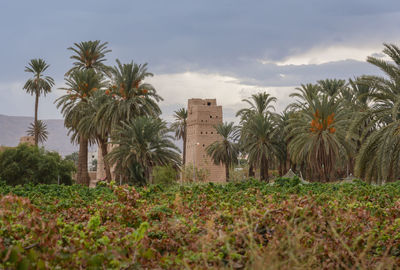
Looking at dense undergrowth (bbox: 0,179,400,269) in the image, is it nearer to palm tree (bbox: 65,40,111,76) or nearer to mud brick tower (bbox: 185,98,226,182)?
palm tree (bbox: 65,40,111,76)

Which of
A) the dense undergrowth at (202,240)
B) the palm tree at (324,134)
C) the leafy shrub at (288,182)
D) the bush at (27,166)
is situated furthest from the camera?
the bush at (27,166)

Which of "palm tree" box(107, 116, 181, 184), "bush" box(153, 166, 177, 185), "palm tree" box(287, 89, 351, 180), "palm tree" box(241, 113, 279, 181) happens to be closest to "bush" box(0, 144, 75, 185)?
"bush" box(153, 166, 177, 185)

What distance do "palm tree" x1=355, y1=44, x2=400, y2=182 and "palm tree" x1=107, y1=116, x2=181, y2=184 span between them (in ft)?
45.3

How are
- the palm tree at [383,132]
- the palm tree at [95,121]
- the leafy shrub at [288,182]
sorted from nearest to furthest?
1. the leafy shrub at [288,182]
2. the palm tree at [383,132]
3. the palm tree at [95,121]

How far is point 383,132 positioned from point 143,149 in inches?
626

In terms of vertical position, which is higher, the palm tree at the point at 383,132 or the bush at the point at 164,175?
the palm tree at the point at 383,132

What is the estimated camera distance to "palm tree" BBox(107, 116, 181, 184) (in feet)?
98.4

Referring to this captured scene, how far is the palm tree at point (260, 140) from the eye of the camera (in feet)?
116

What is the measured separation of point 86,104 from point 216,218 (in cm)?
3192

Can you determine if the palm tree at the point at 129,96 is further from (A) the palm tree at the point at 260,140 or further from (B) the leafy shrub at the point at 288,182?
(B) the leafy shrub at the point at 288,182

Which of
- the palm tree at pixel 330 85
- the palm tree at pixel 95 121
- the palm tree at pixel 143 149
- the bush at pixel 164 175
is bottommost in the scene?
the bush at pixel 164 175

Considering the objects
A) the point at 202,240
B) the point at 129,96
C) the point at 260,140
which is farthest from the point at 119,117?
the point at 202,240

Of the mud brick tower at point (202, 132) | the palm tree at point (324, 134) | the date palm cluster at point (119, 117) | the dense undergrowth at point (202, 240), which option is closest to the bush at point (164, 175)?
the date palm cluster at point (119, 117)

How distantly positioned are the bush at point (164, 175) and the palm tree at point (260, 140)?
601cm
